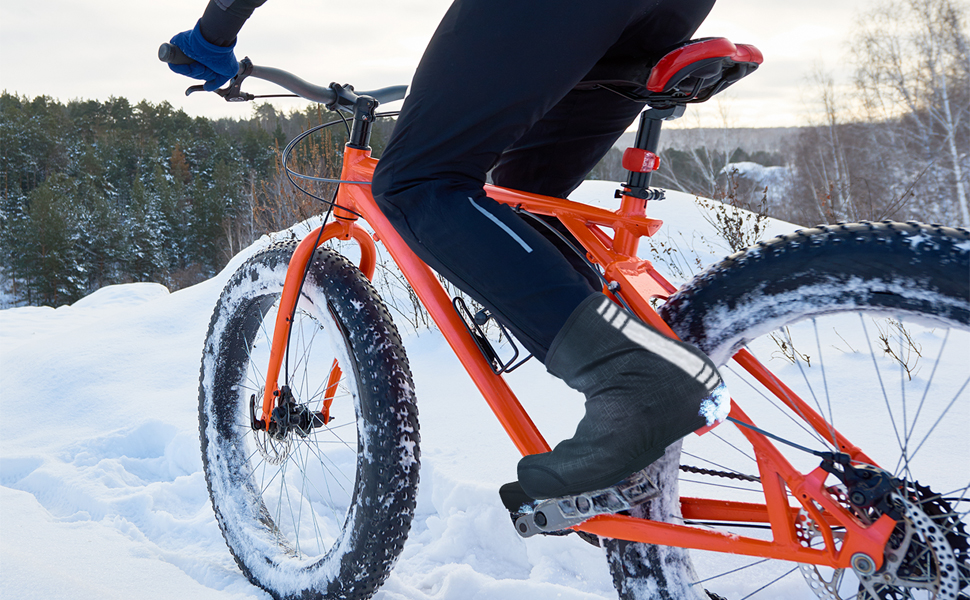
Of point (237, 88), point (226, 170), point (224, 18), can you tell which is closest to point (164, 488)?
point (237, 88)

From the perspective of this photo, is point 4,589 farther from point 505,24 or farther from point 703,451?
point 703,451

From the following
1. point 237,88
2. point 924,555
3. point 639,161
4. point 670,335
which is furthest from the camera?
point 237,88

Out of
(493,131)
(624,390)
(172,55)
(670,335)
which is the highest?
(172,55)

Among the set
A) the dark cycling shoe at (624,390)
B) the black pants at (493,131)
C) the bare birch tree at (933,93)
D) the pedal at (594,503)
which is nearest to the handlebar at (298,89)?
the black pants at (493,131)

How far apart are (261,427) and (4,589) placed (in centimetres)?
63

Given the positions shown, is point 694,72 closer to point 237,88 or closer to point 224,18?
point 224,18

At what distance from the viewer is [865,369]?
261 cm

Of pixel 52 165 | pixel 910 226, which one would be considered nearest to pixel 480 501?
pixel 910 226

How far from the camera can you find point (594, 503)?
0.98 meters

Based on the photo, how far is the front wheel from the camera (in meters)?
1.37

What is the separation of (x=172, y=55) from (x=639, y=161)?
1054 mm

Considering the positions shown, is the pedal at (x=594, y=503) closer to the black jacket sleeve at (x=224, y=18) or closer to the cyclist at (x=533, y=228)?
the cyclist at (x=533, y=228)

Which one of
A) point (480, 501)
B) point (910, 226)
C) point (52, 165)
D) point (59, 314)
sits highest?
point (52, 165)

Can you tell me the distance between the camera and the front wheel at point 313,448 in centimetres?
137
